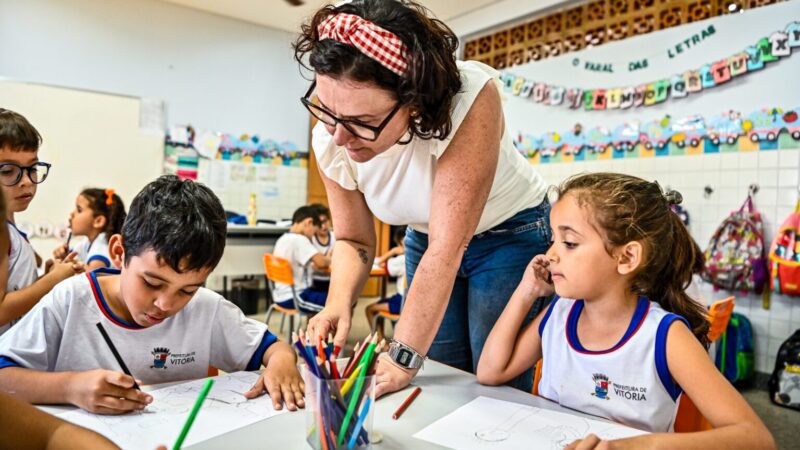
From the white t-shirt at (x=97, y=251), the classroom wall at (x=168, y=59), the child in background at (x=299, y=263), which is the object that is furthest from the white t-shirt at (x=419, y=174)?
the classroom wall at (x=168, y=59)

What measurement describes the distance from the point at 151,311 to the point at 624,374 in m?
0.92

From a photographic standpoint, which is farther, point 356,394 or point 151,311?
point 151,311

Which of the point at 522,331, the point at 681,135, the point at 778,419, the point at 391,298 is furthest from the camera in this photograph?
the point at 681,135

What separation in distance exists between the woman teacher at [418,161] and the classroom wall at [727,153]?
9.09 ft

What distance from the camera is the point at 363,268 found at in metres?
1.31

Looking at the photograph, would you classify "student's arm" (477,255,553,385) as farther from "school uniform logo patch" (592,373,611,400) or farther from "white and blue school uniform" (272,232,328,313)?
"white and blue school uniform" (272,232,328,313)

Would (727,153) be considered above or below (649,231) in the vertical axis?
above

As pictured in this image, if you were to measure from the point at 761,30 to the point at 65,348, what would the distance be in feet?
12.9

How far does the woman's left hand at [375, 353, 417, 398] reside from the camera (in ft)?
3.09

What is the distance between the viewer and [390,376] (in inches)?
37.6

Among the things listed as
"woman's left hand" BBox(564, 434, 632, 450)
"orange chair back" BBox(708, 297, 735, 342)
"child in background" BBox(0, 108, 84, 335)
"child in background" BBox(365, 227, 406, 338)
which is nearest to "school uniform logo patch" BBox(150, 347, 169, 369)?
"child in background" BBox(0, 108, 84, 335)

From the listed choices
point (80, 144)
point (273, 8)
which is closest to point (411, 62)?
point (80, 144)

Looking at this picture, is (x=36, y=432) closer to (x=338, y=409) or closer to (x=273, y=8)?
(x=338, y=409)

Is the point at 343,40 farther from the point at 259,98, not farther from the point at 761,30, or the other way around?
the point at 259,98
